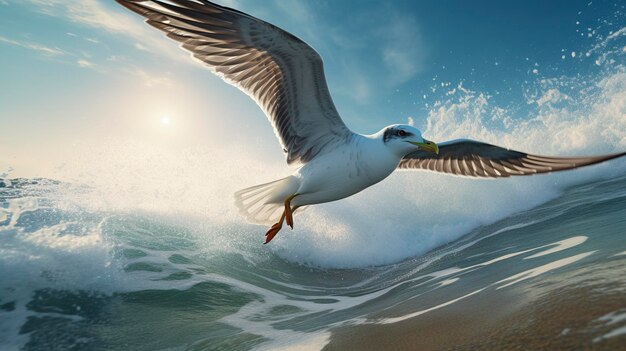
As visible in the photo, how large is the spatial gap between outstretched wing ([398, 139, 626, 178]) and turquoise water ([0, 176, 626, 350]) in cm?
93

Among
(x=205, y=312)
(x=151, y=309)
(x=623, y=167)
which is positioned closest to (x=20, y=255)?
(x=151, y=309)

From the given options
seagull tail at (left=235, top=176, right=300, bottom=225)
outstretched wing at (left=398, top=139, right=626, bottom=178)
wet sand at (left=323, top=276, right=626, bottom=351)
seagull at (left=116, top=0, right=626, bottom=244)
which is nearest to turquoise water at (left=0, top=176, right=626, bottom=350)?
wet sand at (left=323, top=276, right=626, bottom=351)

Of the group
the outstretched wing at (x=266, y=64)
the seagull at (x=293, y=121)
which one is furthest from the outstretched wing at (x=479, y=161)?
the outstretched wing at (x=266, y=64)

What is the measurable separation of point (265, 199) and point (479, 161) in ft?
10.2

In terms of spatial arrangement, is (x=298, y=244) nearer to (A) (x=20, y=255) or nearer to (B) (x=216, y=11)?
(A) (x=20, y=255)

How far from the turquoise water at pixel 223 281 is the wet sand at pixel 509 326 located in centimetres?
5

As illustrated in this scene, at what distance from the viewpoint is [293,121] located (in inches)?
199

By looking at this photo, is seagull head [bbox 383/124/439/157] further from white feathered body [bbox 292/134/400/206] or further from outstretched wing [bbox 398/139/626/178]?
outstretched wing [bbox 398/139/626/178]

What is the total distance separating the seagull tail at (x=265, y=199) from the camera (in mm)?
4926

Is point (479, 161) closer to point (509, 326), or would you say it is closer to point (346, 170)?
point (346, 170)

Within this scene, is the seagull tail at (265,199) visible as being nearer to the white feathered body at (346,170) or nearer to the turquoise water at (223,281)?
the white feathered body at (346,170)

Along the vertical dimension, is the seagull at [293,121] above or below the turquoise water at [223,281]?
above

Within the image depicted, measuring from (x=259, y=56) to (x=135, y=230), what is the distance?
729 centimetres

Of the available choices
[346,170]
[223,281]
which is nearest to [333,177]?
[346,170]
